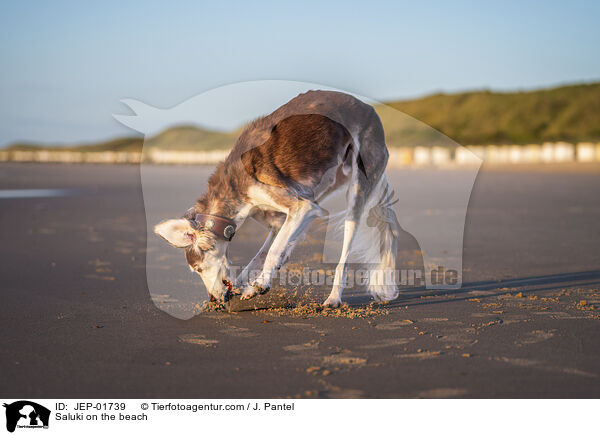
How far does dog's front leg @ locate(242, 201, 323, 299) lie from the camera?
18.9ft

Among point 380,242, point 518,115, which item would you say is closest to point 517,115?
point 518,115

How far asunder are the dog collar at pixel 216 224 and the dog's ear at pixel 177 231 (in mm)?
96

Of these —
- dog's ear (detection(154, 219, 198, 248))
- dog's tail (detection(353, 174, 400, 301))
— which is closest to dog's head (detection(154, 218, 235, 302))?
dog's ear (detection(154, 219, 198, 248))

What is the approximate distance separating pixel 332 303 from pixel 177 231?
1.74 meters

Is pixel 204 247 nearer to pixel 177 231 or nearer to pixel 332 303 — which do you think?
pixel 177 231

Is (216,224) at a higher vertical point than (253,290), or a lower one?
higher

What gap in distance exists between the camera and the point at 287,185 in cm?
599

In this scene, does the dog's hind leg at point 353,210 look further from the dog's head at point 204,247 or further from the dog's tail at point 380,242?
the dog's head at point 204,247

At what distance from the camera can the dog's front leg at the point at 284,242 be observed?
18.9ft

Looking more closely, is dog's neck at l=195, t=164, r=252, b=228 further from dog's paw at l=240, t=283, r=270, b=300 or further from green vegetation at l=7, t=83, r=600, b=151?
green vegetation at l=7, t=83, r=600, b=151

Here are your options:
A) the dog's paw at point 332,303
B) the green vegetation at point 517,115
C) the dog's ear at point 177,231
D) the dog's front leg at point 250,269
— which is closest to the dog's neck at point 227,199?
the dog's ear at point 177,231
